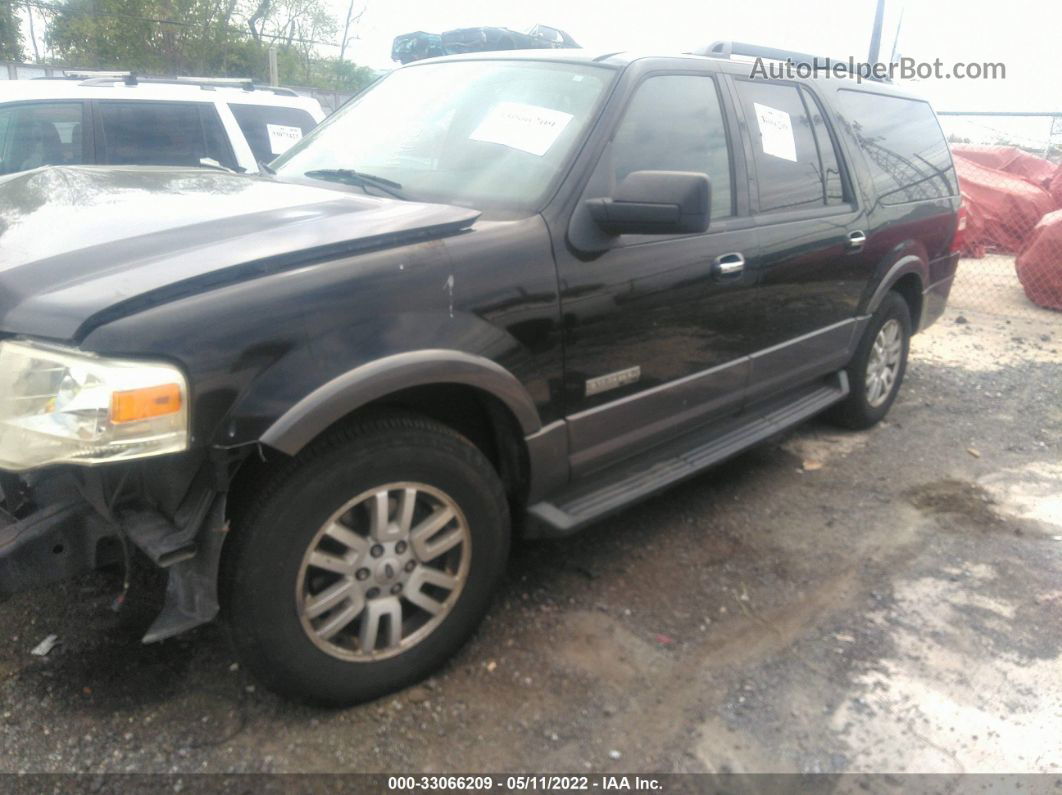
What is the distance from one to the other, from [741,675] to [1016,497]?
2.27 m

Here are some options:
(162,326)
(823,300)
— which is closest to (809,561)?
(823,300)

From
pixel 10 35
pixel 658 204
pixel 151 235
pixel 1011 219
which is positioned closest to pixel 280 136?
pixel 151 235

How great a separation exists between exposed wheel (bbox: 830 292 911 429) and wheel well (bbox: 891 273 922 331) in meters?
0.07

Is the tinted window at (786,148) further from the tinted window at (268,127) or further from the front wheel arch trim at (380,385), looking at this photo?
the tinted window at (268,127)

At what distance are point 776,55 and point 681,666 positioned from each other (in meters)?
2.89

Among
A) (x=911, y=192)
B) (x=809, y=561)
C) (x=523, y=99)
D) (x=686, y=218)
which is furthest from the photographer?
(x=911, y=192)

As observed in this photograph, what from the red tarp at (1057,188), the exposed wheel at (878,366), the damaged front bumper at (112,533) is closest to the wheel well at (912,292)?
the exposed wheel at (878,366)

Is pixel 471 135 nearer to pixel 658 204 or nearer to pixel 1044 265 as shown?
pixel 658 204

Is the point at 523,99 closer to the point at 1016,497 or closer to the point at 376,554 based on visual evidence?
the point at 376,554

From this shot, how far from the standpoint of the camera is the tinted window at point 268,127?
6691 mm

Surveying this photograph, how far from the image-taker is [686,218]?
2.61m

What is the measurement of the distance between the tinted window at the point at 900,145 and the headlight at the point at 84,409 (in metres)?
3.62

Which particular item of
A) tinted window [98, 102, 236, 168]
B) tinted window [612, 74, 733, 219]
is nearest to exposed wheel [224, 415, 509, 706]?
tinted window [612, 74, 733, 219]

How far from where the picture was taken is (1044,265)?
26.9 feet
